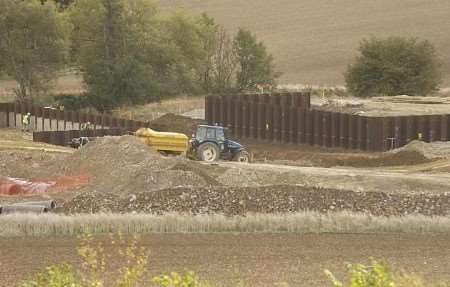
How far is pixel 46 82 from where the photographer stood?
7512 centimetres

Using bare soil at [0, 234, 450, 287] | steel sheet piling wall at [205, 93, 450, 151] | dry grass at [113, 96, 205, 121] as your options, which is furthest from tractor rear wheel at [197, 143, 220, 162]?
dry grass at [113, 96, 205, 121]

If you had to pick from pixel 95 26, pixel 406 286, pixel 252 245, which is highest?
pixel 95 26

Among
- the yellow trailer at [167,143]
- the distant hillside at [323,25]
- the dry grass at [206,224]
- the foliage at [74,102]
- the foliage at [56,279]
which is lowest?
the dry grass at [206,224]

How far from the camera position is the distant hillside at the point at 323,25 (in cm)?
9706

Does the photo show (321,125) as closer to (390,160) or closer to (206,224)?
(390,160)

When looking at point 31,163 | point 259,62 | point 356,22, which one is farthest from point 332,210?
point 356,22

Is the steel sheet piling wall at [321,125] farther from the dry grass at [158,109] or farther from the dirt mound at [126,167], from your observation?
the dirt mound at [126,167]

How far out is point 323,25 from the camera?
111m

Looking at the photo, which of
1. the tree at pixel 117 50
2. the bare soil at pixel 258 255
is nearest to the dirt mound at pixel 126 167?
the bare soil at pixel 258 255

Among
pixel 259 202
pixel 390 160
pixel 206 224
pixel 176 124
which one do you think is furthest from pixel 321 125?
pixel 206 224

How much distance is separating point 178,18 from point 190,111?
19.8 meters

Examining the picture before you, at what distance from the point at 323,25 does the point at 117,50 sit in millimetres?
40870

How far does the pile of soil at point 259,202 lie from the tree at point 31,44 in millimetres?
49330

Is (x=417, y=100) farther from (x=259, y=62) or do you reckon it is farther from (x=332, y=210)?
(x=332, y=210)
